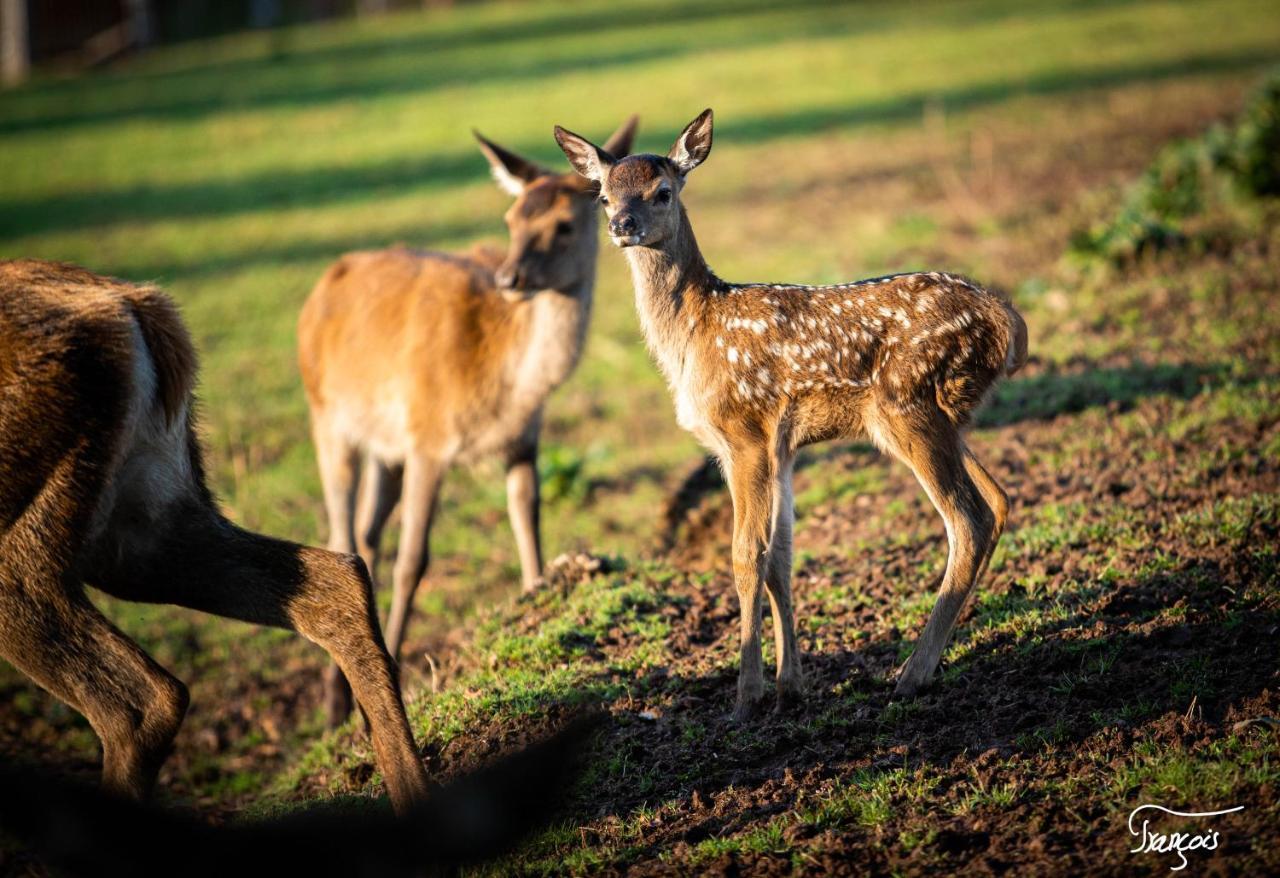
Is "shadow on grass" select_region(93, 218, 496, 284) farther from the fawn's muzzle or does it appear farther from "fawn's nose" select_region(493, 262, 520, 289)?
the fawn's muzzle

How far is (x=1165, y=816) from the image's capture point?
396 cm

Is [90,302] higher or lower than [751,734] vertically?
higher

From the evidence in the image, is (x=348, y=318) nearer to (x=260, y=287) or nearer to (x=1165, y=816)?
(x=1165, y=816)

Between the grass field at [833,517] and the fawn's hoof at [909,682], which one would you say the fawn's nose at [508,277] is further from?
the fawn's hoof at [909,682]

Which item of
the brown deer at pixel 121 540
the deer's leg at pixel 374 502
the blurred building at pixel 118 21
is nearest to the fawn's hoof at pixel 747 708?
the brown deer at pixel 121 540

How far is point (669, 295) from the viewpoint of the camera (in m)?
5.37

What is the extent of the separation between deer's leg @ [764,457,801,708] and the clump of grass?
6110 millimetres

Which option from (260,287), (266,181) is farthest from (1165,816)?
(266,181)

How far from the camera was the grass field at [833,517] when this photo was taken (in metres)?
4.45

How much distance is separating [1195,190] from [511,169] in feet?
21.6

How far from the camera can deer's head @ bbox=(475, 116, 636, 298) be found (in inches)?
291

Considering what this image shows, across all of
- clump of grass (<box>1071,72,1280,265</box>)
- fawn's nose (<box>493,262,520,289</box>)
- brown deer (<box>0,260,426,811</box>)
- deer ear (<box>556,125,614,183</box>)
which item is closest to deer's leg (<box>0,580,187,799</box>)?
brown deer (<box>0,260,426,811</box>)

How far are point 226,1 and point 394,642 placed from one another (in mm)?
32427

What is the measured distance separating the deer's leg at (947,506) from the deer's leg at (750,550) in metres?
0.51
